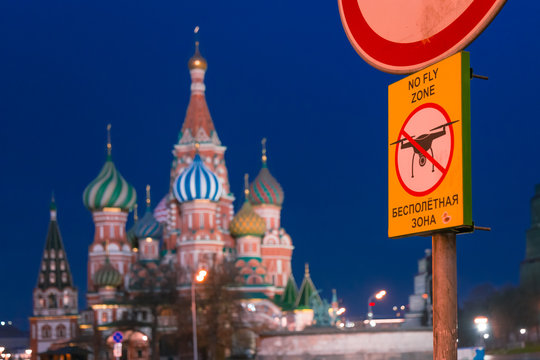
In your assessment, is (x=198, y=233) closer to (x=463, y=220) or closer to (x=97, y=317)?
(x=97, y=317)

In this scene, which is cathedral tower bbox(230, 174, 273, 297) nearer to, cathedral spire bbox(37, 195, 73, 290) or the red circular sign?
cathedral spire bbox(37, 195, 73, 290)

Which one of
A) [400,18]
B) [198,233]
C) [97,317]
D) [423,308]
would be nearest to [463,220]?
[400,18]

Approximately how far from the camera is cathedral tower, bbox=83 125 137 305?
79375 millimetres

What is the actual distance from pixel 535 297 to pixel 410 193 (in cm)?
7465

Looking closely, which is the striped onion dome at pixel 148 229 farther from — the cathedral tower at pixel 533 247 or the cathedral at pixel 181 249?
the cathedral tower at pixel 533 247

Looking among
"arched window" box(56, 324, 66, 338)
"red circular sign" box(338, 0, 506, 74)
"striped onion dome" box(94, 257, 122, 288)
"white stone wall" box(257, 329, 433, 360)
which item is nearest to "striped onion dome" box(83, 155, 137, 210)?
"striped onion dome" box(94, 257, 122, 288)

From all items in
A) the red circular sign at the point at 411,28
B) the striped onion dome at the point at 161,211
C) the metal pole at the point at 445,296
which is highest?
the striped onion dome at the point at 161,211

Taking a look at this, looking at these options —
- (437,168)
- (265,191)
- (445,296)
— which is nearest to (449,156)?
(437,168)

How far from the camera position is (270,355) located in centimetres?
5003

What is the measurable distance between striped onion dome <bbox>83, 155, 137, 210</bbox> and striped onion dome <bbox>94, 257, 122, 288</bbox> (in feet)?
18.6

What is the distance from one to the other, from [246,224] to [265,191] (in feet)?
25.9

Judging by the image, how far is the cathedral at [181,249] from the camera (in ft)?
232

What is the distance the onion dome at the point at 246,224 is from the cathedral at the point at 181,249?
0.26ft

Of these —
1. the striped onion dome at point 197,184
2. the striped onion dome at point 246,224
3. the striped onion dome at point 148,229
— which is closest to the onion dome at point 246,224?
the striped onion dome at point 246,224
